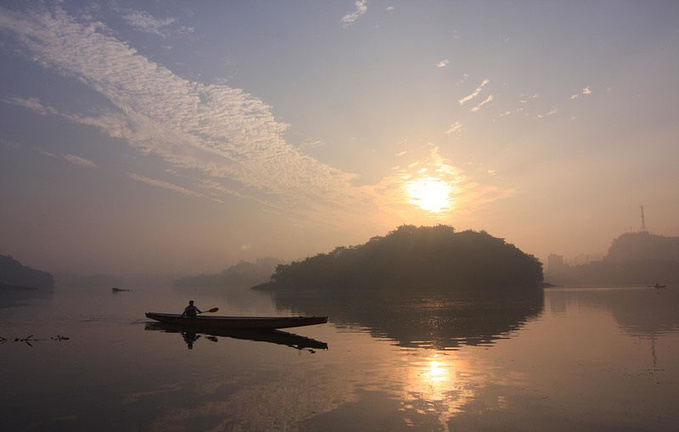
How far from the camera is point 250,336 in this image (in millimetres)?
33656

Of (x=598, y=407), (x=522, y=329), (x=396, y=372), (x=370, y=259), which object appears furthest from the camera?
(x=370, y=259)

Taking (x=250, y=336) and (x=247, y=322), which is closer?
(x=250, y=336)

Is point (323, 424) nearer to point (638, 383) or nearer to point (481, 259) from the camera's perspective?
point (638, 383)

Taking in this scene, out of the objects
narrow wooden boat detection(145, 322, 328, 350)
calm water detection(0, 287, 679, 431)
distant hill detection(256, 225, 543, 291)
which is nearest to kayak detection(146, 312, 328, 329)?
narrow wooden boat detection(145, 322, 328, 350)

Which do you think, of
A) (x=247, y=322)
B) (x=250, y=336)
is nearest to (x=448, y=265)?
(x=247, y=322)

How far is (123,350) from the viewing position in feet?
92.2

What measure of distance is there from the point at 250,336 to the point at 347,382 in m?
17.2

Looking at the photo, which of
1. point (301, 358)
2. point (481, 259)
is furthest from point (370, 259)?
point (301, 358)

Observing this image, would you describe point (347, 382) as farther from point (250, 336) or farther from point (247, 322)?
point (247, 322)

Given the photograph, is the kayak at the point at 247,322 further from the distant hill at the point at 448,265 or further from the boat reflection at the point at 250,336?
the distant hill at the point at 448,265

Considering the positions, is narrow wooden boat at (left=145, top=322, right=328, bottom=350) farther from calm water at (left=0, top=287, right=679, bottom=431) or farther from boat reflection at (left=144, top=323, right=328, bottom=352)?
calm water at (left=0, top=287, right=679, bottom=431)

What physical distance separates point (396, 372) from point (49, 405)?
13.7 metres

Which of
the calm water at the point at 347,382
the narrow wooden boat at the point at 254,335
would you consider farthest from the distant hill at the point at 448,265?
the calm water at the point at 347,382

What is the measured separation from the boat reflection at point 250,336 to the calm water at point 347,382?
340mm
